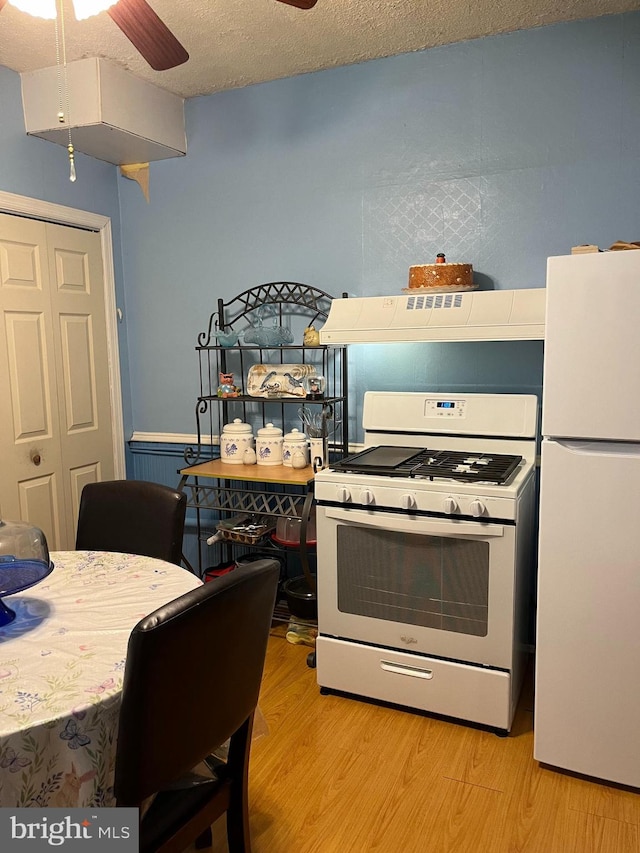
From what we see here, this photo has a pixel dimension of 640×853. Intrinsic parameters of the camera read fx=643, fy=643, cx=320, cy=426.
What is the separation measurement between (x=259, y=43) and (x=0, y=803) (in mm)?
2707

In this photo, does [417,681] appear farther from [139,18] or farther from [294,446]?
[139,18]

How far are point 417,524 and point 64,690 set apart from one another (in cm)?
134

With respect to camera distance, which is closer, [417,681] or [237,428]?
[417,681]

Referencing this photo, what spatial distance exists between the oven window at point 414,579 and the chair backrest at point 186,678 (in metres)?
1.03

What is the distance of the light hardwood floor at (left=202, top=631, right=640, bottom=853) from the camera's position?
5.84ft

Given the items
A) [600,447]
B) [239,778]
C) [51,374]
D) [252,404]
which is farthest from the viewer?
[252,404]

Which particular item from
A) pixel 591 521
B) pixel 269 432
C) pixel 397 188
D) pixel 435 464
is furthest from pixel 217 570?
pixel 397 188

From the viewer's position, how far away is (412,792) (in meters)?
1.97

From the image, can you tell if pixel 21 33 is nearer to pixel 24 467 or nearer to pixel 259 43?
pixel 259 43

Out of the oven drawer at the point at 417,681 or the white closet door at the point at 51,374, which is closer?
the oven drawer at the point at 417,681

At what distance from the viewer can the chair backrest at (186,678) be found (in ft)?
3.70

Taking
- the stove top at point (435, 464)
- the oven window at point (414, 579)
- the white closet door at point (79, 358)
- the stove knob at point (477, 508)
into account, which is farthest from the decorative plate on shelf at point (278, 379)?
the stove knob at point (477, 508)

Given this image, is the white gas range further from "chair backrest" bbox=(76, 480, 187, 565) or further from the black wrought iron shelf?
"chair backrest" bbox=(76, 480, 187, 565)

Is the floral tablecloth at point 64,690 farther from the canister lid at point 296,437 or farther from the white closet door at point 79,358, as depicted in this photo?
the white closet door at point 79,358
